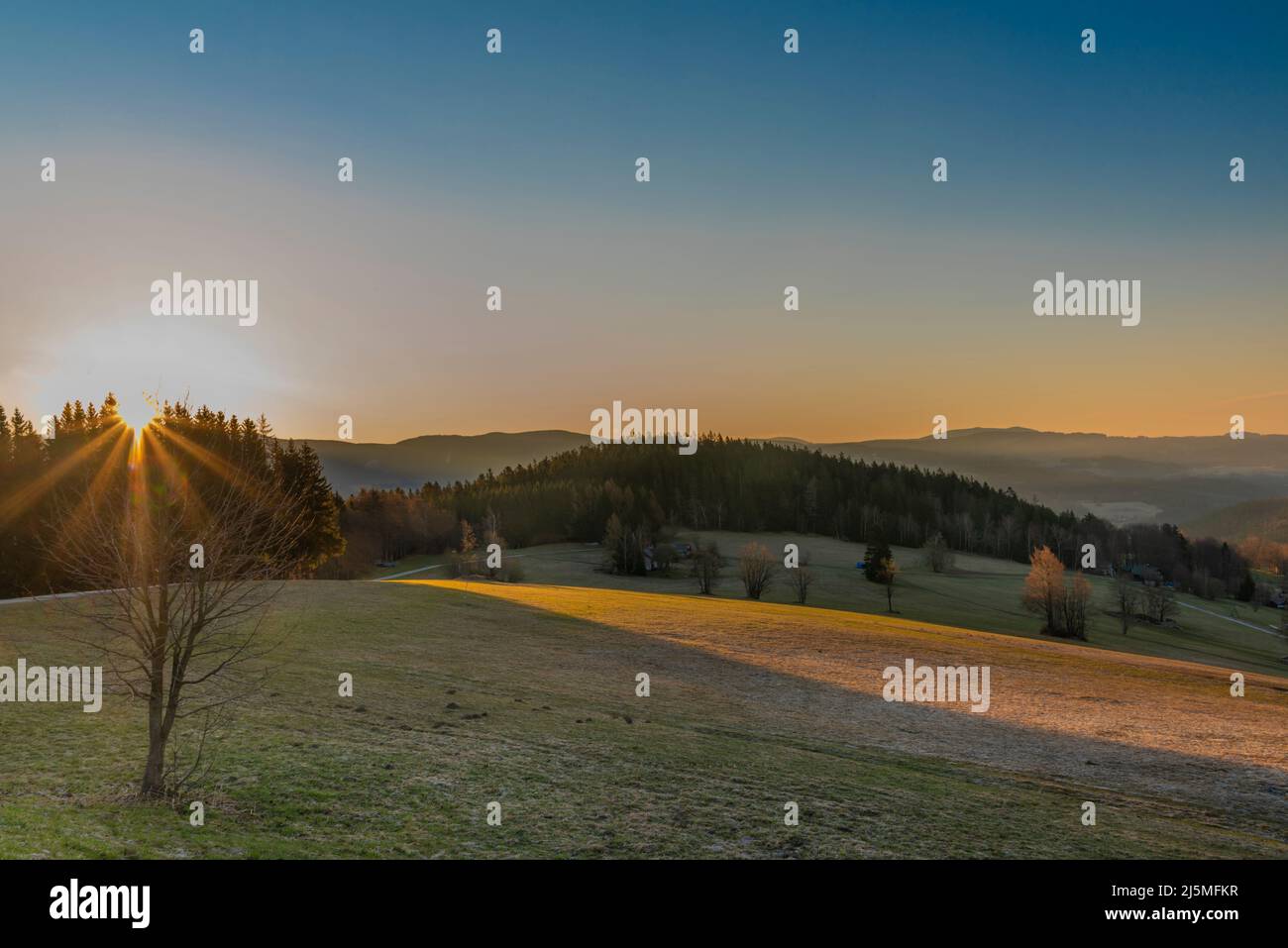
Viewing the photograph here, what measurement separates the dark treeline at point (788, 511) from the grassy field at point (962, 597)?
996 centimetres

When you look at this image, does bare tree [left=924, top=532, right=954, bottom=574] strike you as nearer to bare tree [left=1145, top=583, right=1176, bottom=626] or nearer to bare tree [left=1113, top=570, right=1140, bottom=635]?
bare tree [left=1113, top=570, right=1140, bottom=635]

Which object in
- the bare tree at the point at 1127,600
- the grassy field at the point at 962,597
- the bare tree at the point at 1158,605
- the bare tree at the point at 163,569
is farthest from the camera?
the bare tree at the point at 1158,605

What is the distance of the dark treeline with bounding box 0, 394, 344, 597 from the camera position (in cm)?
5672

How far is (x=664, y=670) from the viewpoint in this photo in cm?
3575

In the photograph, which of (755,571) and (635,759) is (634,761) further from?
(755,571)

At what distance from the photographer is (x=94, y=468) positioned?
206ft

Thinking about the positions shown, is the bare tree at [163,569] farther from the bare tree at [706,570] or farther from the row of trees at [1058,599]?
the bare tree at [706,570]

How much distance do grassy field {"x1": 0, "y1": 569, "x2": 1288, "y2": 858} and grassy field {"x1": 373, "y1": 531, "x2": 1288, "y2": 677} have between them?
43.0 meters

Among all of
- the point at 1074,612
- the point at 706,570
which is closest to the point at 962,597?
the point at 1074,612

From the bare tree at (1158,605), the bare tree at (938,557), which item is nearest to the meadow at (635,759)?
the bare tree at (1158,605)

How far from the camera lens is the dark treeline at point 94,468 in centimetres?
5672

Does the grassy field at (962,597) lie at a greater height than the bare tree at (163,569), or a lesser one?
lesser

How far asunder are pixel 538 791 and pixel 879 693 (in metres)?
22.6
